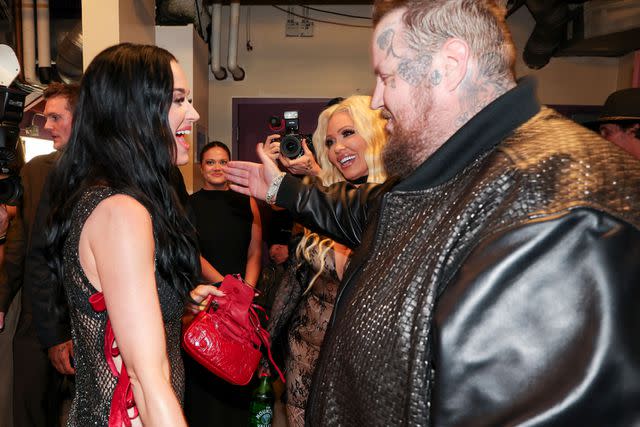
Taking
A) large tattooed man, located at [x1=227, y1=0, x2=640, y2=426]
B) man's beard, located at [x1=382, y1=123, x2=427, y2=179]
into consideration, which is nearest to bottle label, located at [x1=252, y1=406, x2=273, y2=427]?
large tattooed man, located at [x1=227, y1=0, x2=640, y2=426]

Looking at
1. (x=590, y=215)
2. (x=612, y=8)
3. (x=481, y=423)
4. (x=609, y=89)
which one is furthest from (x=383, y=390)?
(x=609, y=89)

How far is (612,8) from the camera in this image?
4.95 meters

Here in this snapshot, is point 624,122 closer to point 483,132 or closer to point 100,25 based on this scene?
point 483,132

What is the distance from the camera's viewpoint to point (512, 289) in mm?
660

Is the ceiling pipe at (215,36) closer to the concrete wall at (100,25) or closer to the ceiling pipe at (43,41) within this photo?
the ceiling pipe at (43,41)

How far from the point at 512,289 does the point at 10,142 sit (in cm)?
199

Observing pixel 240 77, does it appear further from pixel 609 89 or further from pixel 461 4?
pixel 461 4

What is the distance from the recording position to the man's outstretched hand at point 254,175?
2.07 metres

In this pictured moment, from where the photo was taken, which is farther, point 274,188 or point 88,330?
point 274,188

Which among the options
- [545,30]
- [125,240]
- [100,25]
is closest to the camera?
[125,240]

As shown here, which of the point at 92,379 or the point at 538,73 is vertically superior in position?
the point at 538,73

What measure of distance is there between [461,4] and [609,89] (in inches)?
244

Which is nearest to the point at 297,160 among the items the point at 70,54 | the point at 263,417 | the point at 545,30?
the point at 263,417

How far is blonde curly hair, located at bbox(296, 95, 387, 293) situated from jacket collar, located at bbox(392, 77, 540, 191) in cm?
135
